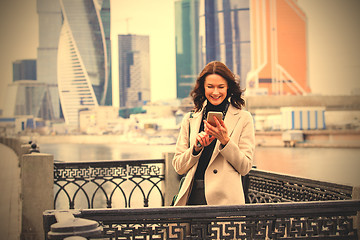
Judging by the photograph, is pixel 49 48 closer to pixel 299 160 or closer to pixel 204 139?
pixel 299 160

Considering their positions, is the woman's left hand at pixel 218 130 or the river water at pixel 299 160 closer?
the woman's left hand at pixel 218 130

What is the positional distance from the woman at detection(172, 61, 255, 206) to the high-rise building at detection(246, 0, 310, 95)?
81.0 metres

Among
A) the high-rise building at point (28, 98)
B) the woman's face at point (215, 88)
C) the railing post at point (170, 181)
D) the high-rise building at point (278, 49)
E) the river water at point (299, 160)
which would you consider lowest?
the river water at point (299, 160)

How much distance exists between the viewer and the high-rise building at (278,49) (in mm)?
85000

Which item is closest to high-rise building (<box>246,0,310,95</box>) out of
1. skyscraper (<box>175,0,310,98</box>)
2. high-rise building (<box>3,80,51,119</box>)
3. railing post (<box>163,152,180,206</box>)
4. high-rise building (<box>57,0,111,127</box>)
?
skyscraper (<box>175,0,310,98</box>)

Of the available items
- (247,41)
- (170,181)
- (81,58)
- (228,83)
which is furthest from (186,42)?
(228,83)

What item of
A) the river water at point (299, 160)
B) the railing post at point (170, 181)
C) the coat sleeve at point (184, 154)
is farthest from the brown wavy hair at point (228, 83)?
the river water at point (299, 160)

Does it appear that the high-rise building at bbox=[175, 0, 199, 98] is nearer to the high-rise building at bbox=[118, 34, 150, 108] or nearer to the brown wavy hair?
the high-rise building at bbox=[118, 34, 150, 108]

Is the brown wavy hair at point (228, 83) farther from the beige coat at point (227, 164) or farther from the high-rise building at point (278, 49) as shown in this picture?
the high-rise building at point (278, 49)

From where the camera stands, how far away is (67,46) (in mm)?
75750

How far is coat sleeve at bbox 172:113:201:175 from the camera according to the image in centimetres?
243

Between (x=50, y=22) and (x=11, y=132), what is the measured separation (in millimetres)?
20142

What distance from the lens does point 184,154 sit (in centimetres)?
246

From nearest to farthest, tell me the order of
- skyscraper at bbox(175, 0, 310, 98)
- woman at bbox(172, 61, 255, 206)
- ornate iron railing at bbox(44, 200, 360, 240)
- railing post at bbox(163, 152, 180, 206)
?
ornate iron railing at bbox(44, 200, 360, 240) < woman at bbox(172, 61, 255, 206) < railing post at bbox(163, 152, 180, 206) < skyscraper at bbox(175, 0, 310, 98)
